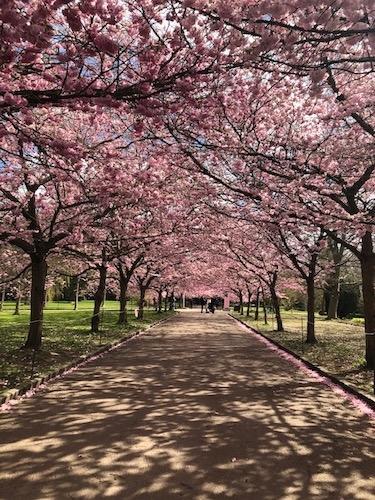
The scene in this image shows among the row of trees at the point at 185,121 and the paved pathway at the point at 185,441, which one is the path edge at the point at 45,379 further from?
the row of trees at the point at 185,121

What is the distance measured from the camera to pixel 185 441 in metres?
6.70

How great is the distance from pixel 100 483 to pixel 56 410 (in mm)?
3444

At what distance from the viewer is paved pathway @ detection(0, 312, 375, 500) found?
201 inches

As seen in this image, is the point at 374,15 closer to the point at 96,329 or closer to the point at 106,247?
the point at 106,247

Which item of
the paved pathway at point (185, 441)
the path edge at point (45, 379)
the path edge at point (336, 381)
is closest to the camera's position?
the paved pathway at point (185, 441)

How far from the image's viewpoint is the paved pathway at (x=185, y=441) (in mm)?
5105

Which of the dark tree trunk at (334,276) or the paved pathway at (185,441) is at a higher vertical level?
the dark tree trunk at (334,276)

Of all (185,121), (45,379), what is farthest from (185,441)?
(185,121)

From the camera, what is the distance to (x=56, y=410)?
833 cm

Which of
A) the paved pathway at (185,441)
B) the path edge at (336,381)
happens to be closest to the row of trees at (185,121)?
the path edge at (336,381)

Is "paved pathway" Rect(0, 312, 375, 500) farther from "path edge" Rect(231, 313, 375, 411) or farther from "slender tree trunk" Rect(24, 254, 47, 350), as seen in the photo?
"slender tree trunk" Rect(24, 254, 47, 350)

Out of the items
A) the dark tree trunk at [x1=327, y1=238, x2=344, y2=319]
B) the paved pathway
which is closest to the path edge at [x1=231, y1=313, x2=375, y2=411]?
the paved pathway

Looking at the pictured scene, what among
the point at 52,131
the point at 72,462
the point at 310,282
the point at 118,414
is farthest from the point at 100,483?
the point at 310,282

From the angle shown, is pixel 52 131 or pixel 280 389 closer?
pixel 280 389
